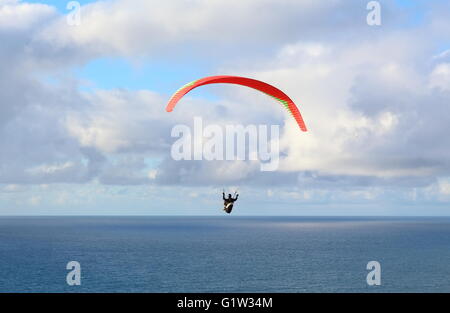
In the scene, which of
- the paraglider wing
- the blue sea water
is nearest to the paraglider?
the paraglider wing

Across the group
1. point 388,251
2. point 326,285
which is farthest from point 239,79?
point 388,251

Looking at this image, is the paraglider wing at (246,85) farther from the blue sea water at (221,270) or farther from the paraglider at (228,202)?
the blue sea water at (221,270)

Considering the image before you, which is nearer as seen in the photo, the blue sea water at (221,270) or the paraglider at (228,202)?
the paraglider at (228,202)

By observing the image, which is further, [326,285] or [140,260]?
[140,260]

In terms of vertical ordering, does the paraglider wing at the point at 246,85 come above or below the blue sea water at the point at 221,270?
above

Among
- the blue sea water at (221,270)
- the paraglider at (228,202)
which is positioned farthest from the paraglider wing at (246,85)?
the blue sea water at (221,270)

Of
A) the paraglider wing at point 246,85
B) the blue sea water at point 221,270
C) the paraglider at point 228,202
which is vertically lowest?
the blue sea water at point 221,270

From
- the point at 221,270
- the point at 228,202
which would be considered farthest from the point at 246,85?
the point at 221,270
